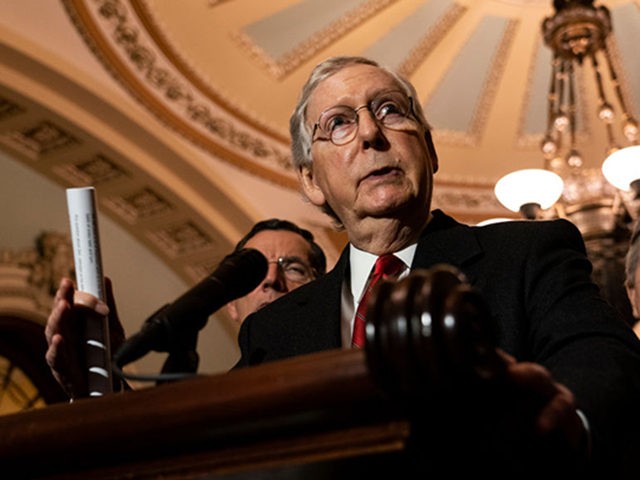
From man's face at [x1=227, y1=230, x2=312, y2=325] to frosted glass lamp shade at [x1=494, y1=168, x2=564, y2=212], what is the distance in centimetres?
195

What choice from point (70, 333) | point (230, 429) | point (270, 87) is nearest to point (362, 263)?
point (70, 333)

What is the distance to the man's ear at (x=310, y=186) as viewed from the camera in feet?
6.70

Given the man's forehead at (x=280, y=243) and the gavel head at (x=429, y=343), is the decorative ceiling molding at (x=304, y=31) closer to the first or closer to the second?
the man's forehead at (x=280, y=243)

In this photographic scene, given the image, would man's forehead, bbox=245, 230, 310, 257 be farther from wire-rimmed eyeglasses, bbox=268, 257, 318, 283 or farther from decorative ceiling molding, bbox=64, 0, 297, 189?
decorative ceiling molding, bbox=64, 0, 297, 189

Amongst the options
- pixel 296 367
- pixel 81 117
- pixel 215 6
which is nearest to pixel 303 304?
pixel 296 367

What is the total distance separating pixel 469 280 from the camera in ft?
5.14

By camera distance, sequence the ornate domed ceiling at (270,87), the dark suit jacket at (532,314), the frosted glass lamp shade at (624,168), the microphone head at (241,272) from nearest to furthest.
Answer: the dark suit jacket at (532,314)
the microphone head at (241,272)
the frosted glass lamp shade at (624,168)
the ornate domed ceiling at (270,87)

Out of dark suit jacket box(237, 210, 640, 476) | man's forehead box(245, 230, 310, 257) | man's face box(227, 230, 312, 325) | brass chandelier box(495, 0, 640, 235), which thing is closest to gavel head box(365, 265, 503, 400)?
dark suit jacket box(237, 210, 640, 476)

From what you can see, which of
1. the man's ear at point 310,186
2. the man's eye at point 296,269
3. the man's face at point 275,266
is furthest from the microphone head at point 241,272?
the man's eye at point 296,269

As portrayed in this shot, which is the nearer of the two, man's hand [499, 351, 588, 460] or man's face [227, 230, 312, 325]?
man's hand [499, 351, 588, 460]

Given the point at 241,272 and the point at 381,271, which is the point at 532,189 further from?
the point at 241,272

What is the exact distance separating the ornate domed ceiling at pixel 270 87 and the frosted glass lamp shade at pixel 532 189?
7.54 feet

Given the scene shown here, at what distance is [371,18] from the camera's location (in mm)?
7004

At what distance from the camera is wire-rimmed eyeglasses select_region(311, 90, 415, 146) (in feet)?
6.18
